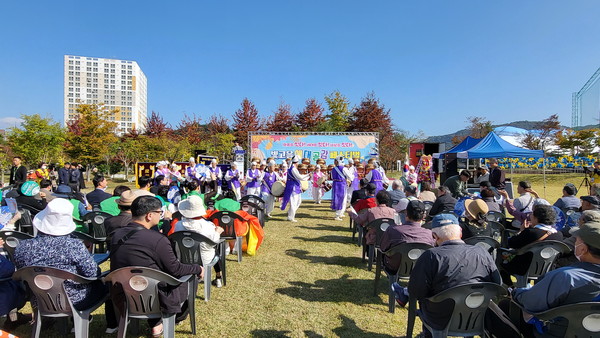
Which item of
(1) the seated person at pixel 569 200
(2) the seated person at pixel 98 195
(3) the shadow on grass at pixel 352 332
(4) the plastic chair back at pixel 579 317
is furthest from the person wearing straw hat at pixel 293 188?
(4) the plastic chair back at pixel 579 317

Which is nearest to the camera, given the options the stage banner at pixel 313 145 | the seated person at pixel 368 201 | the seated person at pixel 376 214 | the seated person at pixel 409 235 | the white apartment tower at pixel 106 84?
the seated person at pixel 409 235

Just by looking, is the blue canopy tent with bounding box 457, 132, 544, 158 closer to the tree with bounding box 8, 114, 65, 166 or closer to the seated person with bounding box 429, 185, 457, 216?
the seated person with bounding box 429, 185, 457, 216

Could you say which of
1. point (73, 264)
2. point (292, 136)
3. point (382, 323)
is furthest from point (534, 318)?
point (292, 136)

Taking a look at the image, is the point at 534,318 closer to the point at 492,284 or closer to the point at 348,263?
the point at 492,284

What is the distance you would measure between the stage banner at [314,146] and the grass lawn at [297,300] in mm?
7545

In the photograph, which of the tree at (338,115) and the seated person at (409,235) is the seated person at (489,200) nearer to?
the seated person at (409,235)


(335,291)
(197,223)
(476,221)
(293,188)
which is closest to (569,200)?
(476,221)

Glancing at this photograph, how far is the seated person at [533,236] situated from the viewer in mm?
3404

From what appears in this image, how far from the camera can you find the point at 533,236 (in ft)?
11.2

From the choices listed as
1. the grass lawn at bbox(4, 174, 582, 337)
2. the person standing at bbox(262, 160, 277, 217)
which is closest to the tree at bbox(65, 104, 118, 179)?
the person standing at bbox(262, 160, 277, 217)

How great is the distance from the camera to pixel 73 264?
256 centimetres

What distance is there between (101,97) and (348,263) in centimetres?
12041

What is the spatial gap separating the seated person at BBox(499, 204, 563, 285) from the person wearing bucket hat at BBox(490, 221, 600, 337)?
1.59m

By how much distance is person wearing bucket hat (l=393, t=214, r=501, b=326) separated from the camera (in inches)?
90.3
